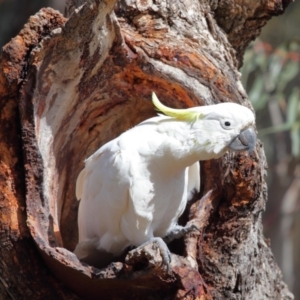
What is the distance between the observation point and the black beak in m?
2.26

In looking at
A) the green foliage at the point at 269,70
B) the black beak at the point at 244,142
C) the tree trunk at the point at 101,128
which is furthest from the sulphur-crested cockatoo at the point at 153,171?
the green foliage at the point at 269,70

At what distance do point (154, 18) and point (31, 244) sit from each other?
105 cm

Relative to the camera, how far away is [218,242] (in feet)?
7.90

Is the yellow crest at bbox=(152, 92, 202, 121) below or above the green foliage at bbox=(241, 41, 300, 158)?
above

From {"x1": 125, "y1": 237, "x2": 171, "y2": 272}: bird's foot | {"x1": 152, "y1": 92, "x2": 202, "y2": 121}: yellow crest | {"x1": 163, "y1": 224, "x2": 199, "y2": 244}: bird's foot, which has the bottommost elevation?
{"x1": 163, "y1": 224, "x2": 199, "y2": 244}: bird's foot

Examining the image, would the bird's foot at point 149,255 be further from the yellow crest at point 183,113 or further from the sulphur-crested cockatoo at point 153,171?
the yellow crest at point 183,113

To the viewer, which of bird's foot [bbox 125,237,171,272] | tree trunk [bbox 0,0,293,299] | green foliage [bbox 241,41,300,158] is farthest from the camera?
green foliage [bbox 241,41,300,158]


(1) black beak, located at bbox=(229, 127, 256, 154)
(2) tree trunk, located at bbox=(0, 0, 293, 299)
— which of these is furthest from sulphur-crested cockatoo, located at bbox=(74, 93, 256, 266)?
(2) tree trunk, located at bbox=(0, 0, 293, 299)

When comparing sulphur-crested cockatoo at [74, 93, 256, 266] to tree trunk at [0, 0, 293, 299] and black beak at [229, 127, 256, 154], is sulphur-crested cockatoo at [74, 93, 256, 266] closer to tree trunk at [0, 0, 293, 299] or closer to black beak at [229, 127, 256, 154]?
black beak at [229, 127, 256, 154]

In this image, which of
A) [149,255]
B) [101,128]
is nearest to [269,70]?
[101,128]

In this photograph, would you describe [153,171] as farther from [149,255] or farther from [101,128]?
[101,128]

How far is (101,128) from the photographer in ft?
9.45

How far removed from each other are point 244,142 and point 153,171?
1.12 ft

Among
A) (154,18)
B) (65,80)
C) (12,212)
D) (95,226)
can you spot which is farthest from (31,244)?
(154,18)
